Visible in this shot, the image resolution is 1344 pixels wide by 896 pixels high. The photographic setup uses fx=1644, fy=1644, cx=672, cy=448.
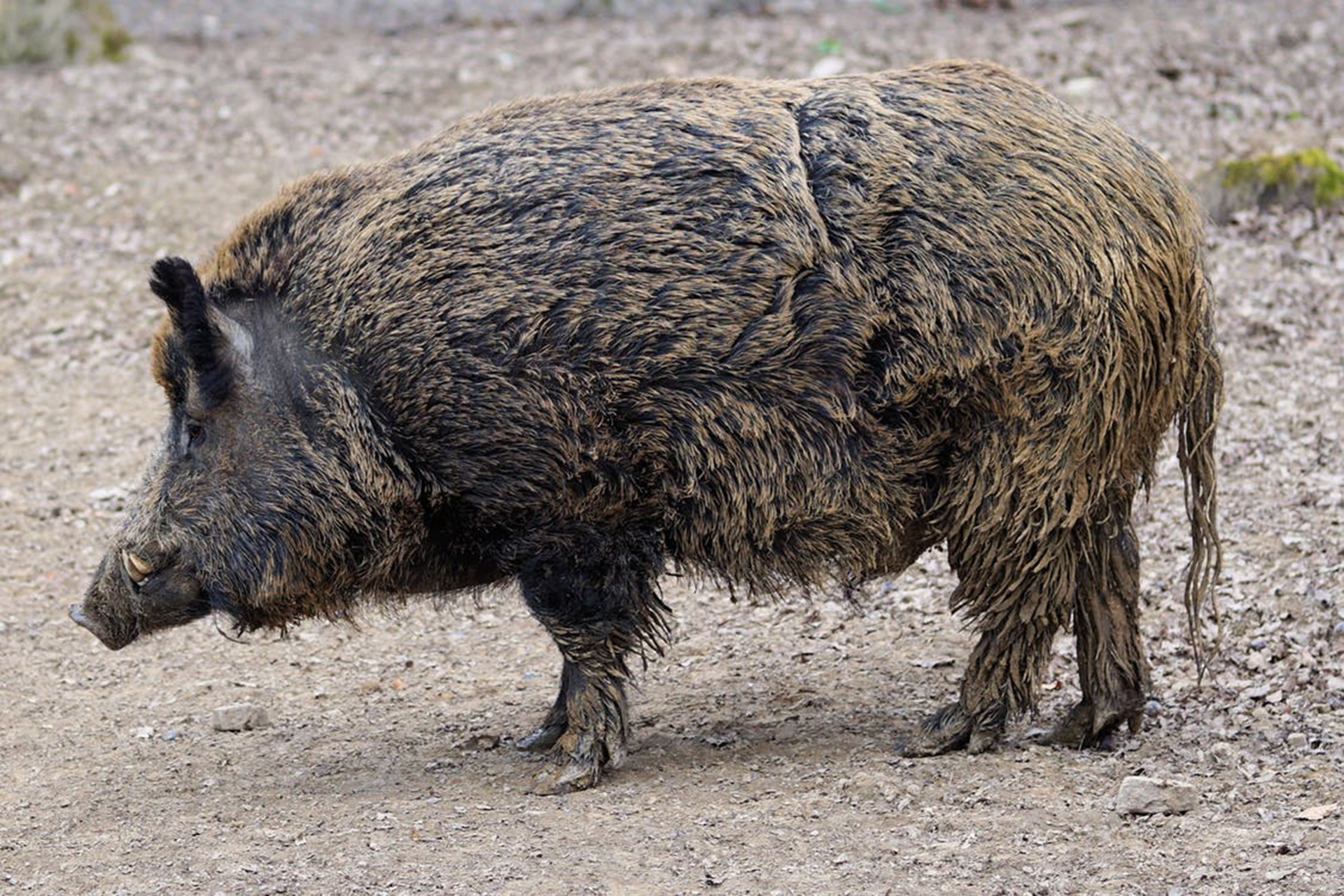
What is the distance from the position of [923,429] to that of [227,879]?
8.38 feet

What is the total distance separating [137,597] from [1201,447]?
3.67 meters

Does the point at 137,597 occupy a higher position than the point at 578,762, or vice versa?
the point at 137,597

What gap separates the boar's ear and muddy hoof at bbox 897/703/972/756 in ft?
8.62

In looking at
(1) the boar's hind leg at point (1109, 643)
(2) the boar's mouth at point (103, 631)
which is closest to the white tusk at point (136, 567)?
(2) the boar's mouth at point (103, 631)

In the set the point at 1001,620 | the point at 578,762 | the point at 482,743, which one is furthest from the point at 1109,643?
the point at 482,743

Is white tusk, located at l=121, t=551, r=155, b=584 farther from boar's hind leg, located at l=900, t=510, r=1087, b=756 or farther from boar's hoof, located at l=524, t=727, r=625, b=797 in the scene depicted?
boar's hind leg, located at l=900, t=510, r=1087, b=756

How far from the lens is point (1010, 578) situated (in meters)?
5.43

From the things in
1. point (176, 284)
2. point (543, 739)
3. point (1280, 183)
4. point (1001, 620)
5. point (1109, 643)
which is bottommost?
point (543, 739)

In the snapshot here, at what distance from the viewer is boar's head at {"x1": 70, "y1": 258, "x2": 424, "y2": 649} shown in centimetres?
541

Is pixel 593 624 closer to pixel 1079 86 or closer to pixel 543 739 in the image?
pixel 543 739

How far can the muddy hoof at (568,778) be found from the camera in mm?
5555

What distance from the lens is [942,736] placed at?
5.66m

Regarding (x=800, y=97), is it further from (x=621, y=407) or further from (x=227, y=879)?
(x=227, y=879)

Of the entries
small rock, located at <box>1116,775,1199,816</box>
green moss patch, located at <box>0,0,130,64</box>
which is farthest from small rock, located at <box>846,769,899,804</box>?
green moss patch, located at <box>0,0,130,64</box>
